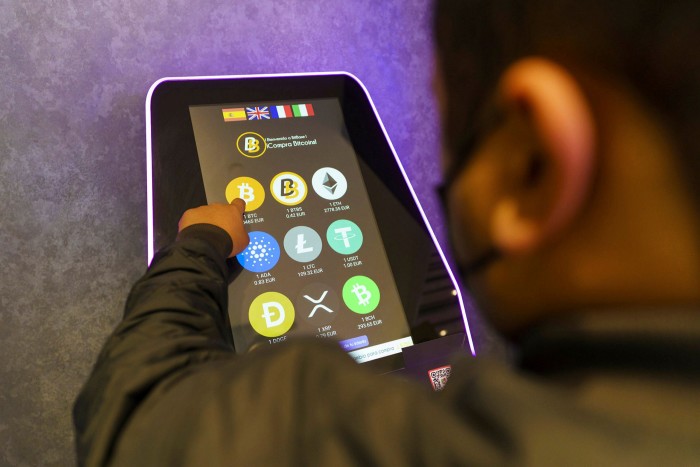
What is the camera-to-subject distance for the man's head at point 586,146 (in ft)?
1.01

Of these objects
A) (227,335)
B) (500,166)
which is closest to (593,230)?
(500,166)

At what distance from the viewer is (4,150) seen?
3.10 ft

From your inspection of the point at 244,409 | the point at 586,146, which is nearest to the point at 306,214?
the point at 244,409

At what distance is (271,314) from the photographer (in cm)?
86

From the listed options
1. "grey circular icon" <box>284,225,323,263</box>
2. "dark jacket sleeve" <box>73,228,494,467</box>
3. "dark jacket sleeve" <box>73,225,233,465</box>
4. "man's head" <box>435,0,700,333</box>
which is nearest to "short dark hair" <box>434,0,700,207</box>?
"man's head" <box>435,0,700,333</box>

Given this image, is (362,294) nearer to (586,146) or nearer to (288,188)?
(288,188)

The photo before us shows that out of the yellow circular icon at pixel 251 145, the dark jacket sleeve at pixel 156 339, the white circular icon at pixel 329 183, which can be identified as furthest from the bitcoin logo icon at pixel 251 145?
the dark jacket sleeve at pixel 156 339

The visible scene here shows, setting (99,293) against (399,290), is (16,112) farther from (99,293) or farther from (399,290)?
(399,290)

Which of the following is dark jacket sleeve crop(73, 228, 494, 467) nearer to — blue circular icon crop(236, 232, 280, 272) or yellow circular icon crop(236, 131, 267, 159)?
blue circular icon crop(236, 232, 280, 272)

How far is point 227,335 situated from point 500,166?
0.55m

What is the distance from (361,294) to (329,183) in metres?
0.22

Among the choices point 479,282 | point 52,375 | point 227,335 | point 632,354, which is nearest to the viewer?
point 632,354

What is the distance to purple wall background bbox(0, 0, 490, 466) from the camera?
0.90 metres

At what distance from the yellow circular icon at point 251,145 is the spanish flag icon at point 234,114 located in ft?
0.11
